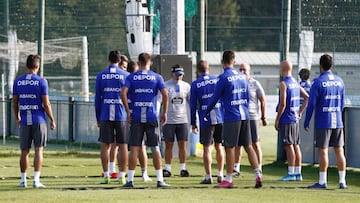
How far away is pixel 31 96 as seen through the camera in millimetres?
17312

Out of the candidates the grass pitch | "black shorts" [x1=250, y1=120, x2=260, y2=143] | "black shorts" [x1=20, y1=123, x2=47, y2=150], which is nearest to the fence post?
the grass pitch

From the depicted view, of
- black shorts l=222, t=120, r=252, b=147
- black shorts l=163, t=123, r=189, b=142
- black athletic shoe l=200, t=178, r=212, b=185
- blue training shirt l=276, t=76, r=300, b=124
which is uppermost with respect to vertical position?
blue training shirt l=276, t=76, r=300, b=124

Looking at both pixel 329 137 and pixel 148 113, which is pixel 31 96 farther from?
pixel 329 137

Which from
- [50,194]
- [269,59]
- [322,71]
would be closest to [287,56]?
[322,71]

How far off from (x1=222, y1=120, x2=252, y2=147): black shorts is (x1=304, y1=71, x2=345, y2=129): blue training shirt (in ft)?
3.09

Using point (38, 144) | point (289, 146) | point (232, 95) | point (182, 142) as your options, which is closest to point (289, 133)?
point (289, 146)

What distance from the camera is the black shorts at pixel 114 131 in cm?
1800

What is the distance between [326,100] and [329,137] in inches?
23.4

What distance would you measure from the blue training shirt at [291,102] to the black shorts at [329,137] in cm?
141

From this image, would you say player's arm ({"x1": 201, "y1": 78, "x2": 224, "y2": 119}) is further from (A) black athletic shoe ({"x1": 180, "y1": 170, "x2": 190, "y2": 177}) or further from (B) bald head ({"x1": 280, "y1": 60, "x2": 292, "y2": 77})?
(A) black athletic shoe ({"x1": 180, "y1": 170, "x2": 190, "y2": 177})

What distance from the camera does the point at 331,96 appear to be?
57.7 ft

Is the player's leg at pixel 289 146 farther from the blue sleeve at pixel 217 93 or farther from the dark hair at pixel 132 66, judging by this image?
the dark hair at pixel 132 66

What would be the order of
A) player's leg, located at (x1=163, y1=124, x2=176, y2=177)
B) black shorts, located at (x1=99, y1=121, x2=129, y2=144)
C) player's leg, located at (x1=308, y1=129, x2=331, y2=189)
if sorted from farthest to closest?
player's leg, located at (x1=163, y1=124, x2=176, y2=177)
black shorts, located at (x1=99, y1=121, x2=129, y2=144)
player's leg, located at (x1=308, y1=129, x2=331, y2=189)

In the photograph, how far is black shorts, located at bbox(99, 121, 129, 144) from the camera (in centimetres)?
1800
